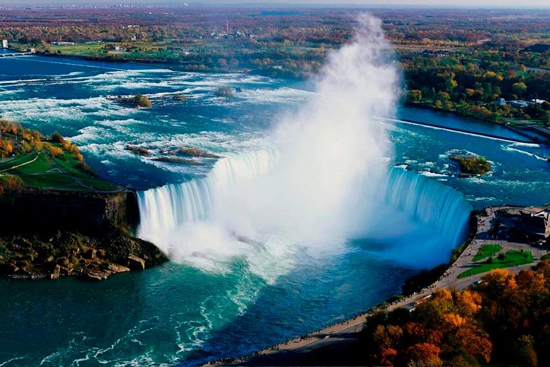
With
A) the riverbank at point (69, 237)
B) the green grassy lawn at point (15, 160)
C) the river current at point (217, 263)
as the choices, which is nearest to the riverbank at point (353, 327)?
the river current at point (217, 263)


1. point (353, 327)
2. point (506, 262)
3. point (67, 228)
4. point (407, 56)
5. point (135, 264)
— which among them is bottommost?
point (135, 264)

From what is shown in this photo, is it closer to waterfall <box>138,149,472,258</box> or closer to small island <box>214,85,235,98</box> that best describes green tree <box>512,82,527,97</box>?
small island <box>214,85,235,98</box>

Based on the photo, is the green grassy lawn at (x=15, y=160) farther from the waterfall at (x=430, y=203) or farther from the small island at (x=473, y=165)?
the small island at (x=473, y=165)

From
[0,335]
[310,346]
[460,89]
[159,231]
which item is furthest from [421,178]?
[460,89]

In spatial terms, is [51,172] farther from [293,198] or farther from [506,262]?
[506,262]

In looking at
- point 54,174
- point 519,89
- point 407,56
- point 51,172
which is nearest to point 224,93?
point 51,172

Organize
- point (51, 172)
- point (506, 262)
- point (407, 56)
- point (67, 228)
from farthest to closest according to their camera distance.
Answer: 1. point (407, 56)
2. point (51, 172)
3. point (67, 228)
4. point (506, 262)
